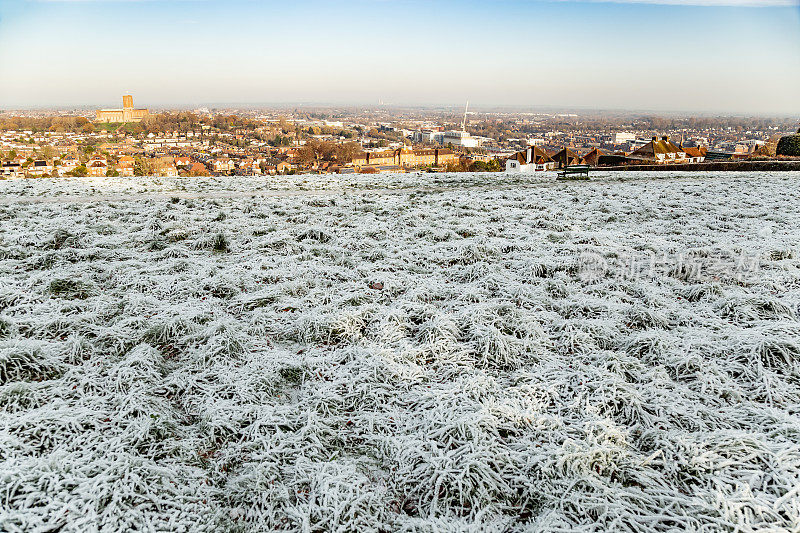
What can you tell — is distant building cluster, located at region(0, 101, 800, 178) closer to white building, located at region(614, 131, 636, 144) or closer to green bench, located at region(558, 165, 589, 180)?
white building, located at region(614, 131, 636, 144)

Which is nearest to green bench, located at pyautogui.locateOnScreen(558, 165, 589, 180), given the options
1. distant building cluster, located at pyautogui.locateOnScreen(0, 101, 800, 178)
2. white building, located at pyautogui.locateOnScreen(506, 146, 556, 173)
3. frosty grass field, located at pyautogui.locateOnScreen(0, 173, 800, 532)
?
distant building cluster, located at pyautogui.locateOnScreen(0, 101, 800, 178)

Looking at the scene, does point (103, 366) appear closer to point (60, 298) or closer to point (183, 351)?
point (183, 351)

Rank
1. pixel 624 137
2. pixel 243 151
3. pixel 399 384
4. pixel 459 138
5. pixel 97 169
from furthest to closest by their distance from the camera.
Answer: pixel 459 138 < pixel 624 137 < pixel 243 151 < pixel 97 169 < pixel 399 384

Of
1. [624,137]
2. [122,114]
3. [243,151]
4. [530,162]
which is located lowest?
[530,162]

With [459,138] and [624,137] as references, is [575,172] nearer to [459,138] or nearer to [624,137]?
[624,137]

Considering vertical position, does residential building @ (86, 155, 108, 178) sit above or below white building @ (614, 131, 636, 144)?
below

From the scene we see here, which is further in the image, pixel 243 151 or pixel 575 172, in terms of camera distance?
pixel 243 151

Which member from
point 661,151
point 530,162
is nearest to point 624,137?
point 661,151

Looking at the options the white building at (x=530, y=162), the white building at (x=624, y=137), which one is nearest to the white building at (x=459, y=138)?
the white building at (x=624, y=137)

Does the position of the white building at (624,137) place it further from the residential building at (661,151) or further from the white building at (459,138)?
the white building at (459,138)
